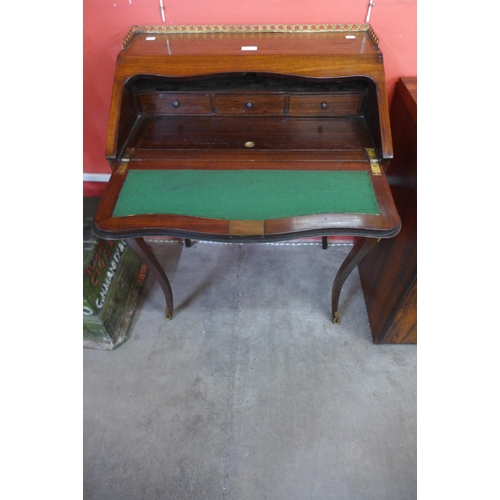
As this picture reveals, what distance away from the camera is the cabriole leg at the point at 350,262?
1.43 meters

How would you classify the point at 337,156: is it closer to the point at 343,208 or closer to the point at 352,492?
the point at 343,208

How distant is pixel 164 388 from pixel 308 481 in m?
0.75

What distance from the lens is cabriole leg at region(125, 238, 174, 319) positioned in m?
1.54

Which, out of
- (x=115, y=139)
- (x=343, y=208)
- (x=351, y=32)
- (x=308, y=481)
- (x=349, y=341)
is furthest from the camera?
(x=349, y=341)

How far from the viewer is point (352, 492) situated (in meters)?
1.51

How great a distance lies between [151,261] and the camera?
1.69m

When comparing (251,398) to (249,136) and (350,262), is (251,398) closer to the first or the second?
(350,262)

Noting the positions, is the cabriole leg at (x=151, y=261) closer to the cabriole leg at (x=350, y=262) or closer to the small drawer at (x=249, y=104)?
the small drawer at (x=249, y=104)

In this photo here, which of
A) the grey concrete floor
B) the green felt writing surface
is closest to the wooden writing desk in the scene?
the green felt writing surface

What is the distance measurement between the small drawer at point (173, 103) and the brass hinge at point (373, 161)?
64cm

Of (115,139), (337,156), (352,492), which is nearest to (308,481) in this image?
(352,492)

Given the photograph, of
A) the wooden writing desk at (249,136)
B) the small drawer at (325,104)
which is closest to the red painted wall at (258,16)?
the wooden writing desk at (249,136)

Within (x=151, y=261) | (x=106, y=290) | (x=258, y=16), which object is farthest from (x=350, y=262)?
(x=106, y=290)

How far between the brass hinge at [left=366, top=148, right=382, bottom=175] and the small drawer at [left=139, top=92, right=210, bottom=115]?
0.64 meters
